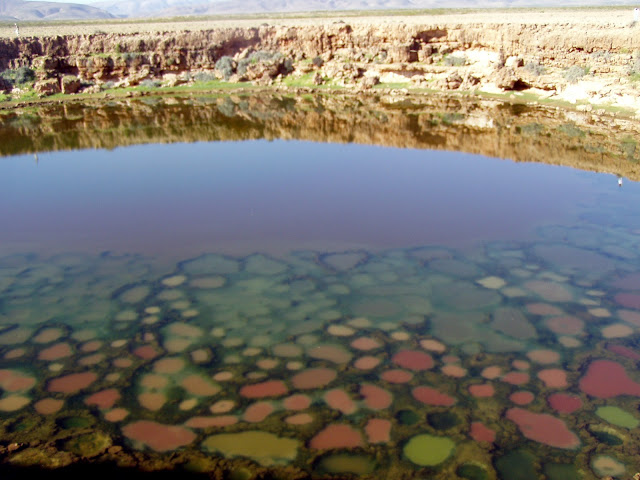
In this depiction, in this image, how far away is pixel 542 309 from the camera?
812 centimetres

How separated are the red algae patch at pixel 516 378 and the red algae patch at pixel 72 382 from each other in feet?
15.2

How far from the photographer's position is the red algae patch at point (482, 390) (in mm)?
6387

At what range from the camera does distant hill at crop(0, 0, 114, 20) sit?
133 m

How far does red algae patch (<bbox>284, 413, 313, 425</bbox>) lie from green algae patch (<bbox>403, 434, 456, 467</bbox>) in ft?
3.35

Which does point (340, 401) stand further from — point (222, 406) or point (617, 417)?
point (617, 417)

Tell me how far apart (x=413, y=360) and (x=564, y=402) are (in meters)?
1.67

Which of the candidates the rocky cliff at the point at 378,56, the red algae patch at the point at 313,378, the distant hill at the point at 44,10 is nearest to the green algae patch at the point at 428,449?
the red algae patch at the point at 313,378

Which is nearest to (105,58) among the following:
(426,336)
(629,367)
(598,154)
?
(598,154)

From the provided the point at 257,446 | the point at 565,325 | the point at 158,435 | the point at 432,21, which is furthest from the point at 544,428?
the point at 432,21

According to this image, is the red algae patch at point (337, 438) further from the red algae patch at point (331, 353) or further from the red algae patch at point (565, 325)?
the red algae patch at point (565, 325)

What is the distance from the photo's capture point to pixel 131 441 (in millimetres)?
5832

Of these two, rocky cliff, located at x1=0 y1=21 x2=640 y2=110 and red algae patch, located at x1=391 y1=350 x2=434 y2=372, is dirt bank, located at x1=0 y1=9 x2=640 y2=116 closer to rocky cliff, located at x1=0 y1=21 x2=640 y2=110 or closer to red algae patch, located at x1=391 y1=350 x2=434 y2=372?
rocky cliff, located at x1=0 y1=21 x2=640 y2=110

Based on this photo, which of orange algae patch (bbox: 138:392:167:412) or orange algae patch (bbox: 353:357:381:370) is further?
orange algae patch (bbox: 353:357:381:370)

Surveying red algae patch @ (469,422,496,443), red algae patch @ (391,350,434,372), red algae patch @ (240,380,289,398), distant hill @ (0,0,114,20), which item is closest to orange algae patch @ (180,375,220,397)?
red algae patch @ (240,380,289,398)
